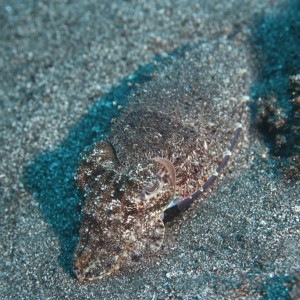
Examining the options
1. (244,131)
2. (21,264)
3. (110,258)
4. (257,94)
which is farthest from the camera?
(257,94)

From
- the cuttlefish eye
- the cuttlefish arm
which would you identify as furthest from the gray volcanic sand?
the cuttlefish eye

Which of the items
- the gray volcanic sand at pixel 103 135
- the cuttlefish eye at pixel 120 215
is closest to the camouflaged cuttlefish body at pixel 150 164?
the cuttlefish eye at pixel 120 215

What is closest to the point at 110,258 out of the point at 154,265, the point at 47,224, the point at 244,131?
the point at 154,265

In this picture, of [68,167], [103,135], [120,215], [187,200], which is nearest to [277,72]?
[187,200]

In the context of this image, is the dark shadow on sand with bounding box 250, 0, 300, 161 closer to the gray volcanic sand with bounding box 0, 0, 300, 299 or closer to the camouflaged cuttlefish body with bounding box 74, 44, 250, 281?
the gray volcanic sand with bounding box 0, 0, 300, 299

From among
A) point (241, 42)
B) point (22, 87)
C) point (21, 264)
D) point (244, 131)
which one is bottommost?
point (21, 264)

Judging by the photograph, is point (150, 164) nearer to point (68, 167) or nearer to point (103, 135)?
point (103, 135)

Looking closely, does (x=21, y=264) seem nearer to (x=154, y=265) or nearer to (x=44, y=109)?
(x=154, y=265)
